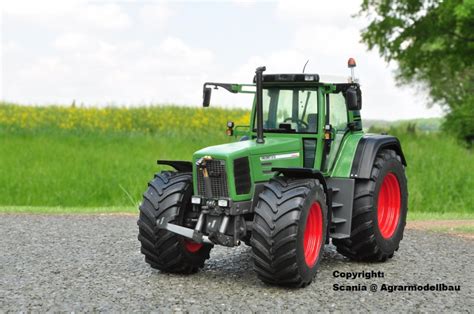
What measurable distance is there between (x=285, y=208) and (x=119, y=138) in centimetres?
2214

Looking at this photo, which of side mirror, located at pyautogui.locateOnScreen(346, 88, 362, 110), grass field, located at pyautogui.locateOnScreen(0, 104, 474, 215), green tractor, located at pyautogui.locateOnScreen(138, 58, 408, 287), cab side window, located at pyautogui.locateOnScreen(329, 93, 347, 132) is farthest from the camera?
grass field, located at pyautogui.locateOnScreen(0, 104, 474, 215)

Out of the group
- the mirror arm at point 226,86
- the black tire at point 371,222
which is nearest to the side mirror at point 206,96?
the mirror arm at point 226,86

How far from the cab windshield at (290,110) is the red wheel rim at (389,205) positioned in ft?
5.61

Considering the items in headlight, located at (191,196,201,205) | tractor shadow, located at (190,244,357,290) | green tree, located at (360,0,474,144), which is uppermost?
green tree, located at (360,0,474,144)

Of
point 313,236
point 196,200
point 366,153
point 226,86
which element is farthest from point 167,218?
point 366,153

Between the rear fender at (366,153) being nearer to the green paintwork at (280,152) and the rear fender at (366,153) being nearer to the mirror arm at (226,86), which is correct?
the green paintwork at (280,152)

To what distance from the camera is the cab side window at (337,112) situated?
10016 mm

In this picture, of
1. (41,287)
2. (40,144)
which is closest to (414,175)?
(40,144)

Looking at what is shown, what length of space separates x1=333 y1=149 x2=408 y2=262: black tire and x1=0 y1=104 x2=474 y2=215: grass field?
875 cm

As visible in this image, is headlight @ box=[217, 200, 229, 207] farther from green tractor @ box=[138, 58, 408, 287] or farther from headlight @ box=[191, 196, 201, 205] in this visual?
headlight @ box=[191, 196, 201, 205]

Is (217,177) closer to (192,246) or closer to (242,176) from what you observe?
(242,176)

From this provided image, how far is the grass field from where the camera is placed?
20422 millimetres

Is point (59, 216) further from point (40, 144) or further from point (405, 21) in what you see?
point (405, 21)

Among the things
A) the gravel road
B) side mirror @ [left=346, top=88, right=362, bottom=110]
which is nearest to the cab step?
the gravel road
